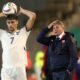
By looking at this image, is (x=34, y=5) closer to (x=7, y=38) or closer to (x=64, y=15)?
(x=64, y=15)

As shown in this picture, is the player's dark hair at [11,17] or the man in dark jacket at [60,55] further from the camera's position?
the player's dark hair at [11,17]

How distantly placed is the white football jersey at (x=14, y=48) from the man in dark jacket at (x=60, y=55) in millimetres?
487

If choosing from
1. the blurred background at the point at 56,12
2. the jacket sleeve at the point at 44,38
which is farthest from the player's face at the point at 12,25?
the blurred background at the point at 56,12

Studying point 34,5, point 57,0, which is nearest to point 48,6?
point 57,0

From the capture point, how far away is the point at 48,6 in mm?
31625

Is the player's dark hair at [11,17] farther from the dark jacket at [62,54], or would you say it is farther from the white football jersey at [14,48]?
the dark jacket at [62,54]

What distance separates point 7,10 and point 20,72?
1217 mm

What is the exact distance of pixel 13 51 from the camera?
1431cm

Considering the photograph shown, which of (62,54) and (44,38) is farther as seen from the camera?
(44,38)

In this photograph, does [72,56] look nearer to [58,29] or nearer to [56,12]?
[58,29]

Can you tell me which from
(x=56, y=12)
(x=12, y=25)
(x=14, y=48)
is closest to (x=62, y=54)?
(x=14, y=48)

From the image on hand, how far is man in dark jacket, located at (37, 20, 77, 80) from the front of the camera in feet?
46.7

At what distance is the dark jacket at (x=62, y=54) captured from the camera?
46.7ft

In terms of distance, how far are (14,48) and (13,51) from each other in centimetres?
6
